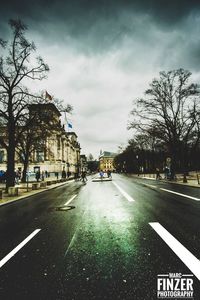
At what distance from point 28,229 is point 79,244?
8.02 ft

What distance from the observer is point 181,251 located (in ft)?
15.1

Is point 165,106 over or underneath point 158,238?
over

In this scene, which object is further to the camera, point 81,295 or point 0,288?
point 0,288

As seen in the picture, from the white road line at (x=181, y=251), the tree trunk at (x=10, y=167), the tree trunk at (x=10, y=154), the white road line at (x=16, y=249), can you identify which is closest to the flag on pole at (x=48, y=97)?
the tree trunk at (x=10, y=154)

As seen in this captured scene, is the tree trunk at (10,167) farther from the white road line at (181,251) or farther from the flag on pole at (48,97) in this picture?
the white road line at (181,251)

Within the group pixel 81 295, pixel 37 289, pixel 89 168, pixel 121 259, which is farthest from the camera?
pixel 89 168

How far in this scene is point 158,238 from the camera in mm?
5508

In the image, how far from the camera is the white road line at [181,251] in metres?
3.85

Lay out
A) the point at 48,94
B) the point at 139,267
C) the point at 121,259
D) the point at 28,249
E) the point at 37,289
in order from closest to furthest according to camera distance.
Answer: the point at 37,289 < the point at 139,267 < the point at 121,259 < the point at 28,249 < the point at 48,94

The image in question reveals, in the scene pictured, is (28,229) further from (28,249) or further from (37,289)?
(37,289)

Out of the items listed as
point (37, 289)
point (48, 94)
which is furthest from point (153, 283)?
point (48, 94)

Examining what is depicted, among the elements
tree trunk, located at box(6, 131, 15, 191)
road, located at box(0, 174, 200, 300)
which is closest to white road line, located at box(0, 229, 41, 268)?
road, located at box(0, 174, 200, 300)

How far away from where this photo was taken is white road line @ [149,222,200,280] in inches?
151

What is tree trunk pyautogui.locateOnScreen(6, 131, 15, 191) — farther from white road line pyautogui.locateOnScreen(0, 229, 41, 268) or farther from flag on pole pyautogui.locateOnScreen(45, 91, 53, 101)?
white road line pyautogui.locateOnScreen(0, 229, 41, 268)
